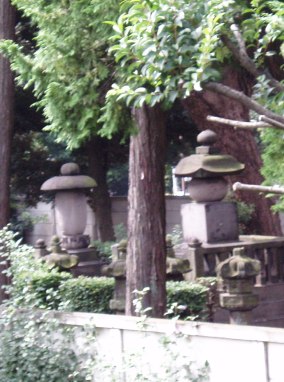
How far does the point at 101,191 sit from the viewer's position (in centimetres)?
2333

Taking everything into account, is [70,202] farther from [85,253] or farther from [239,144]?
[239,144]

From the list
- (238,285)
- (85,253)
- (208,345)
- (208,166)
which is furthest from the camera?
(85,253)

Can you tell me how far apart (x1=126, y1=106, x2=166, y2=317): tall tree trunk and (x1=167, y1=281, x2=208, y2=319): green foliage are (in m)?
1.21

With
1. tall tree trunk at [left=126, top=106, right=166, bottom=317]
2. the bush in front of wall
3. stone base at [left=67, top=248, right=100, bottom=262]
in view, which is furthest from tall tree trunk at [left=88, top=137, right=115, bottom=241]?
tall tree trunk at [left=126, top=106, right=166, bottom=317]

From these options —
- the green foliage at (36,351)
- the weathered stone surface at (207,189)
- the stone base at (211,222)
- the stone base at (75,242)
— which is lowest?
the green foliage at (36,351)

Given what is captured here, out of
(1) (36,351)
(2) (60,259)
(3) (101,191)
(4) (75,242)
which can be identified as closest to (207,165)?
(2) (60,259)

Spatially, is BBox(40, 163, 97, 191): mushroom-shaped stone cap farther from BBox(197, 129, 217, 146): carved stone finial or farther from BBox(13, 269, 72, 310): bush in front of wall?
BBox(13, 269, 72, 310): bush in front of wall

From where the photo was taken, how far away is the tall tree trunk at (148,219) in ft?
32.8

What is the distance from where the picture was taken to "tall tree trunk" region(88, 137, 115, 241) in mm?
22359

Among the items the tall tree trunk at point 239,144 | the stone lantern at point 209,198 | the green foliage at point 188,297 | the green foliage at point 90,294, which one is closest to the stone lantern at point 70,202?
the stone lantern at point 209,198

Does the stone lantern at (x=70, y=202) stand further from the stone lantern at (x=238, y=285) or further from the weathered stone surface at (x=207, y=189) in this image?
the stone lantern at (x=238, y=285)

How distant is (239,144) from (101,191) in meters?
4.70

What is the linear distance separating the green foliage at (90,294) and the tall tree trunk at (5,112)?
2557 mm

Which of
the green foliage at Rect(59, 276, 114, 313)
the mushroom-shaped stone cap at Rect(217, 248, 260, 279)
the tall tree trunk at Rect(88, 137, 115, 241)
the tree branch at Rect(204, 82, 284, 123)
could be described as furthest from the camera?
the tall tree trunk at Rect(88, 137, 115, 241)
